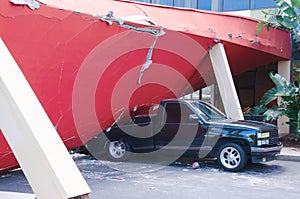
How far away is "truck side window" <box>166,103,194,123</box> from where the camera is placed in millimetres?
10706

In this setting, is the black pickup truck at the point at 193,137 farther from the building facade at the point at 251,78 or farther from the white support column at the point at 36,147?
the building facade at the point at 251,78

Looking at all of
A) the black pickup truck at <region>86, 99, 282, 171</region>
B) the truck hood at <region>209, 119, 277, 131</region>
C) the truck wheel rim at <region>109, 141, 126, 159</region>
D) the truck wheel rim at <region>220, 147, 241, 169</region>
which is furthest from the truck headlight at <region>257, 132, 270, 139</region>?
the truck wheel rim at <region>109, 141, 126, 159</region>

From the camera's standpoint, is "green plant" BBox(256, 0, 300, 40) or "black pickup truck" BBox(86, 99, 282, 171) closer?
"black pickup truck" BBox(86, 99, 282, 171)

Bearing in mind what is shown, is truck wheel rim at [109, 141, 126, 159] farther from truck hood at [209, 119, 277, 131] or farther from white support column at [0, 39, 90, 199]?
white support column at [0, 39, 90, 199]

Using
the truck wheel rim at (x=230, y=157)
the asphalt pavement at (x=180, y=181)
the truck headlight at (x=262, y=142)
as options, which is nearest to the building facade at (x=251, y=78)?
the asphalt pavement at (x=180, y=181)

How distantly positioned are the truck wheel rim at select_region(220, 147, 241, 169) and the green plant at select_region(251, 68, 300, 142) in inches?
158

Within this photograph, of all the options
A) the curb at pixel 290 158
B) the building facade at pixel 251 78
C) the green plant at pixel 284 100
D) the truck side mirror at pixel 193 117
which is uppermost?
the building facade at pixel 251 78

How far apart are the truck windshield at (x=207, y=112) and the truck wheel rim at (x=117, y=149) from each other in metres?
2.40

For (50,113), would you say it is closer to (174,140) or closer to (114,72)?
(114,72)

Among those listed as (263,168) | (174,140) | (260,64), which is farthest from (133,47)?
(260,64)

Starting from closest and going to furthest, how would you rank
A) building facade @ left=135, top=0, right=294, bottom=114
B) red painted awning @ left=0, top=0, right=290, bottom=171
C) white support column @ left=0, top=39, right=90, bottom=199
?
white support column @ left=0, top=39, right=90, bottom=199 → red painted awning @ left=0, top=0, right=290, bottom=171 → building facade @ left=135, top=0, right=294, bottom=114

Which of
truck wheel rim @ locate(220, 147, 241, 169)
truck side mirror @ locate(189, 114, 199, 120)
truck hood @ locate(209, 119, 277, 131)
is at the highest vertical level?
truck side mirror @ locate(189, 114, 199, 120)

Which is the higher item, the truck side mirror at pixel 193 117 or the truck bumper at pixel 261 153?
the truck side mirror at pixel 193 117

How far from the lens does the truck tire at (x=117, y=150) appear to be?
1147 cm
